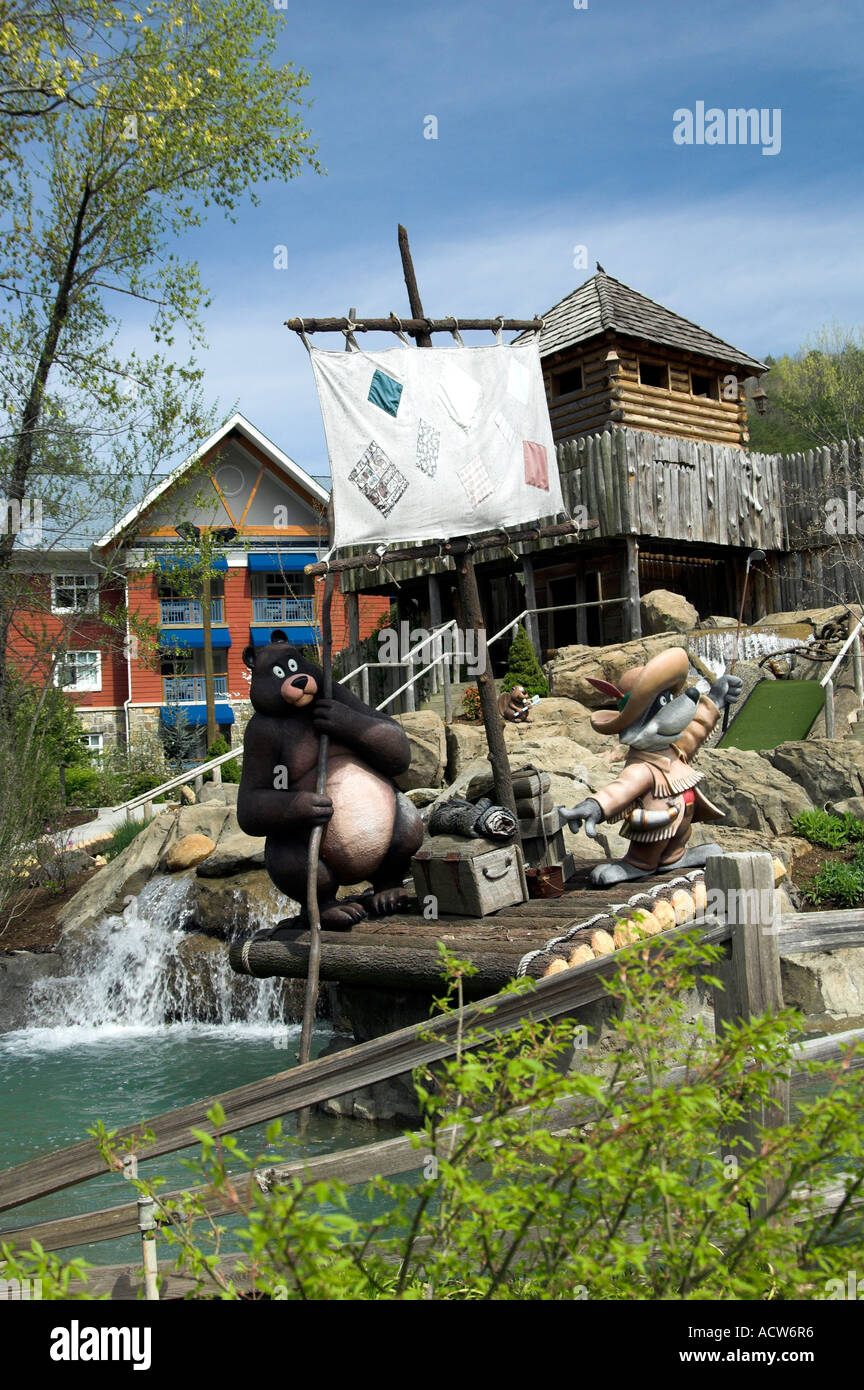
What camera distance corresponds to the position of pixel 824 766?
420 inches

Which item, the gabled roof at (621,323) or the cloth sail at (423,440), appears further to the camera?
the gabled roof at (621,323)

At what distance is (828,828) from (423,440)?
5345 mm

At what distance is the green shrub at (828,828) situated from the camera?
9.87m

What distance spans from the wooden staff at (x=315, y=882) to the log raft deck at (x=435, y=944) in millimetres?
169

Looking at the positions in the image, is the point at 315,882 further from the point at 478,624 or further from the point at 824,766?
the point at 824,766

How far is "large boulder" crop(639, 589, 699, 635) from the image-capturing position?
1719 centimetres

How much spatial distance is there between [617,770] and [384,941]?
4663 millimetres

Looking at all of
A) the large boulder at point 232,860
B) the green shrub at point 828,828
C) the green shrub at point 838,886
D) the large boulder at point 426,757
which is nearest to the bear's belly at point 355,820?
the large boulder at point 232,860

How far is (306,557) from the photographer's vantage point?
29359mm

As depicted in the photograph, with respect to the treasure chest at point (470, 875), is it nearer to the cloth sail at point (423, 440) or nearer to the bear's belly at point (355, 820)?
the bear's belly at point (355, 820)

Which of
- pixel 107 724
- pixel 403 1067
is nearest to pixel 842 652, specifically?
pixel 403 1067

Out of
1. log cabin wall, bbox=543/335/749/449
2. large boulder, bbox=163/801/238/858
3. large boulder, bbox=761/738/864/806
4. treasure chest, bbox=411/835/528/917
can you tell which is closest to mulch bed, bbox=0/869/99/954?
large boulder, bbox=163/801/238/858
